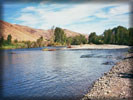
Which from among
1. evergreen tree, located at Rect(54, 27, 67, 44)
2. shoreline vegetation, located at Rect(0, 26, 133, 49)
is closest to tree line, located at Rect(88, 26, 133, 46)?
shoreline vegetation, located at Rect(0, 26, 133, 49)

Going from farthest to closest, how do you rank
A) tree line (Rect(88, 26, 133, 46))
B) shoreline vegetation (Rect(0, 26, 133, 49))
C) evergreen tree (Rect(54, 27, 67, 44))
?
evergreen tree (Rect(54, 27, 67, 44)) → tree line (Rect(88, 26, 133, 46)) → shoreline vegetation (Rect(0, 26, 133, 49))

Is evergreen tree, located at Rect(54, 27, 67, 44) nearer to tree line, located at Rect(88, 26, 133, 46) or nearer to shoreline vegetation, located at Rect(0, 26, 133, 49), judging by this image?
shoreline vegetation, located at Rect(0, 26, 133, 49)

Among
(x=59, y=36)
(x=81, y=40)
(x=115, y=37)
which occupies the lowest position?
(x=81, y=40)

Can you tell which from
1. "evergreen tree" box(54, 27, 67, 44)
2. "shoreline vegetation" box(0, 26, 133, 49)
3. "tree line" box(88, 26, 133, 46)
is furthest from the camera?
"evergreen tree" box(54, 27, 67, 44)

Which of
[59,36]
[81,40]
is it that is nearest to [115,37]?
[81,40]

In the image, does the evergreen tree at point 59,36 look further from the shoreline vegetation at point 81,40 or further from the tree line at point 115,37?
the tree line at point 115,37

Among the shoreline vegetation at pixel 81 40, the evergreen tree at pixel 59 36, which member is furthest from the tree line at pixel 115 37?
the evergreen tree at pixel 59 36

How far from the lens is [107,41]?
12356 cm

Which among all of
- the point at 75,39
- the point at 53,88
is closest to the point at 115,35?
the point at 75,39

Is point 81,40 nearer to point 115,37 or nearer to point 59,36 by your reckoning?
point 59,36

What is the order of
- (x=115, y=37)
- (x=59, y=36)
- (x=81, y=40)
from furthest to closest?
(x=81, y=40) < (x=59, y=36) < (x=115, y=37)

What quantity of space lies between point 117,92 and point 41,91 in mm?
5324

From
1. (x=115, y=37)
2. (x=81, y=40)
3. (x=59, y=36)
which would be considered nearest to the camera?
(x=115, y=37)

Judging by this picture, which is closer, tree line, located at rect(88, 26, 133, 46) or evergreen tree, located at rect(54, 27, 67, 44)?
tree line, located at rect(88, 26, 133, 46)
